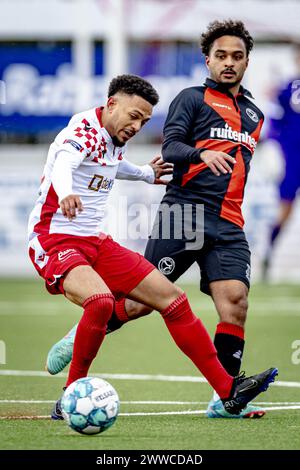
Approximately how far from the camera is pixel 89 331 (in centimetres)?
643

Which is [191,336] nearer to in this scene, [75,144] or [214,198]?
[214,198]

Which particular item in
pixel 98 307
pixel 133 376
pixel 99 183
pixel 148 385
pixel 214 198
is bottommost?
pixel 133 376

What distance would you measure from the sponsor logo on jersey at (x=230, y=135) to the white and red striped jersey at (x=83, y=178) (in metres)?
0.65

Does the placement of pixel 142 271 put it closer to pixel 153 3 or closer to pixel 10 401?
pixel 10 401

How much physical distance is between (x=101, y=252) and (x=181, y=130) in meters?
0.91

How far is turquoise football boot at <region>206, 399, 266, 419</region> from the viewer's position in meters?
6.79

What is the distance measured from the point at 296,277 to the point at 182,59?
517cm

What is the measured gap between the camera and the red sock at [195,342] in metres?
6.64

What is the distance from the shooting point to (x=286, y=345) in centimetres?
1066

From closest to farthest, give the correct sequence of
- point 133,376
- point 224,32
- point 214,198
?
point 214,198
point 224,32
point 133,376

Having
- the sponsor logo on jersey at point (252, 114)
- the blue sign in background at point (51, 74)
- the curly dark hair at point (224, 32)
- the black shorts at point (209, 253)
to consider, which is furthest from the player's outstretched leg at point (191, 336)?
the blue sign in background at point (51, 74)

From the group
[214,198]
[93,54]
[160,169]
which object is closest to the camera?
[214,198]

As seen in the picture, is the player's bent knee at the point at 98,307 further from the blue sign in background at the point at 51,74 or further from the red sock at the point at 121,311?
the blue sign in background at the point at 51,74

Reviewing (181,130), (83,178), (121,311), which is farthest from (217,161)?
(121,311)
